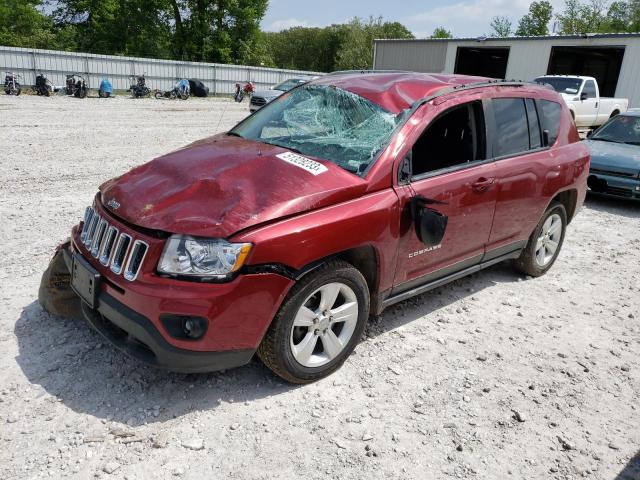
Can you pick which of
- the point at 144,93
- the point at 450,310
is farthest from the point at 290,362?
the point at 144,93

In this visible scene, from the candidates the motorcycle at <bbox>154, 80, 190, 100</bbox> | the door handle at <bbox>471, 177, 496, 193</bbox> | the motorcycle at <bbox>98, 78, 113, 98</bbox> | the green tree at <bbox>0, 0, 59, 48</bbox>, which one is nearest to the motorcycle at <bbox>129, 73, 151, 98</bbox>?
the motorcycle at <bbox>154, 80, 190, 100</bbox>

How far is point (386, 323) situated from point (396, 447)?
1358 millimetres

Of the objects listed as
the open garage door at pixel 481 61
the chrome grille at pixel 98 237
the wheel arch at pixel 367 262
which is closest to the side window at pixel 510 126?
the wheel arch at pixel 367 262

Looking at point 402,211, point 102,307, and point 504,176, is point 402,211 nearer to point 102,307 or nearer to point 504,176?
point 504,176

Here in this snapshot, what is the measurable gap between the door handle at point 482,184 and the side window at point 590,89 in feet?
47.2

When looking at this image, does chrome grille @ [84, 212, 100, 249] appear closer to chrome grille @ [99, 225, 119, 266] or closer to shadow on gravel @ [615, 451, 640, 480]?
chrome grille @ [99, 225, 119, 266]

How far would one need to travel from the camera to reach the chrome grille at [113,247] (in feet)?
8.97

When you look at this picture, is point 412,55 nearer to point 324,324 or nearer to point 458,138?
point 458,138

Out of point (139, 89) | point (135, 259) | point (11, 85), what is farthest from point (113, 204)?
point (139, 89)

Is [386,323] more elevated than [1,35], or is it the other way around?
[1,35]

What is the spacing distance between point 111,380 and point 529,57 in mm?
29679

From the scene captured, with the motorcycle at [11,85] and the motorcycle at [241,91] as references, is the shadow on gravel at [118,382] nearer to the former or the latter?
the motorcycle at [11,85]

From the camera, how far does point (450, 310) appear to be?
171 inches

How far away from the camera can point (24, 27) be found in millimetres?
46281
